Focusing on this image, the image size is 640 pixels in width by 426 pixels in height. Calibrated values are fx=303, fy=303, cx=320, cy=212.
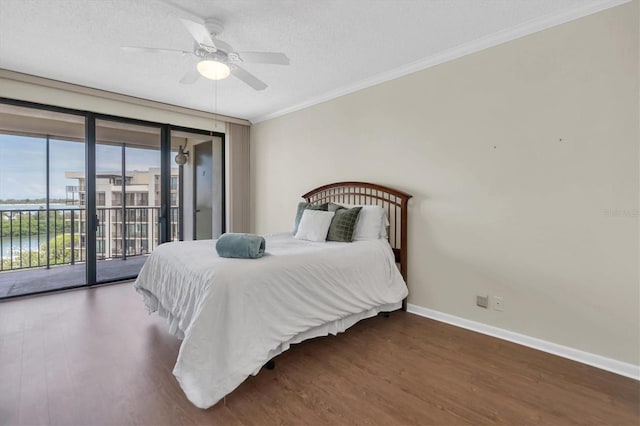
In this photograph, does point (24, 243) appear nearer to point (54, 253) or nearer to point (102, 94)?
point (54, 253)

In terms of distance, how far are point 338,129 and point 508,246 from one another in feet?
7.71

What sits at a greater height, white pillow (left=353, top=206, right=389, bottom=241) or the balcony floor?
white pillow (left=353, top=206, right=389, bottom=241)

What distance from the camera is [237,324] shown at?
70.4 inches

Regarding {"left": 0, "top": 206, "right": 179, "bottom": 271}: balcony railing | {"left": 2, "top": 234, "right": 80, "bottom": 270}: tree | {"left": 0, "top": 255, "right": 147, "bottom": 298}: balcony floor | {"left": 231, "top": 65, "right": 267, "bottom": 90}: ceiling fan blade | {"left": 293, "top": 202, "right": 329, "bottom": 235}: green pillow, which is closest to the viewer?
{"left": 231, "top": 65, "right": 267, "bottom": 90}: ceiling fan blade

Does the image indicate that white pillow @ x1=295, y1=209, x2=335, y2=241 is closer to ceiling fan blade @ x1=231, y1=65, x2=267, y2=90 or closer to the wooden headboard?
the wooden headboard

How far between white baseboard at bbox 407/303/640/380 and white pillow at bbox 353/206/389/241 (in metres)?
0.85

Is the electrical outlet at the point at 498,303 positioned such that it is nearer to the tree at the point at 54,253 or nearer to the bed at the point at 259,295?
the bed at the point at 259,295

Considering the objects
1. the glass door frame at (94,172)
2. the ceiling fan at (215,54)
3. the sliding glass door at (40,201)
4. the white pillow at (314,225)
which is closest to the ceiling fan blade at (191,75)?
the ceiling fan at (215,54)

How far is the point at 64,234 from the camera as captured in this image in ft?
15.1

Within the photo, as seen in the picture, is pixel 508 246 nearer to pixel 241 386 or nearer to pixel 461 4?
pixel 461 4

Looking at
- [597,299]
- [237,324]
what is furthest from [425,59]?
[237,324]

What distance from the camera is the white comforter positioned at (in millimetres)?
1693

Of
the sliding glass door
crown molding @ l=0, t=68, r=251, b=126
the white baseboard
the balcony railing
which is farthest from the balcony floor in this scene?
the white baseboard

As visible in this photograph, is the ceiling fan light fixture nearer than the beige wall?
No
